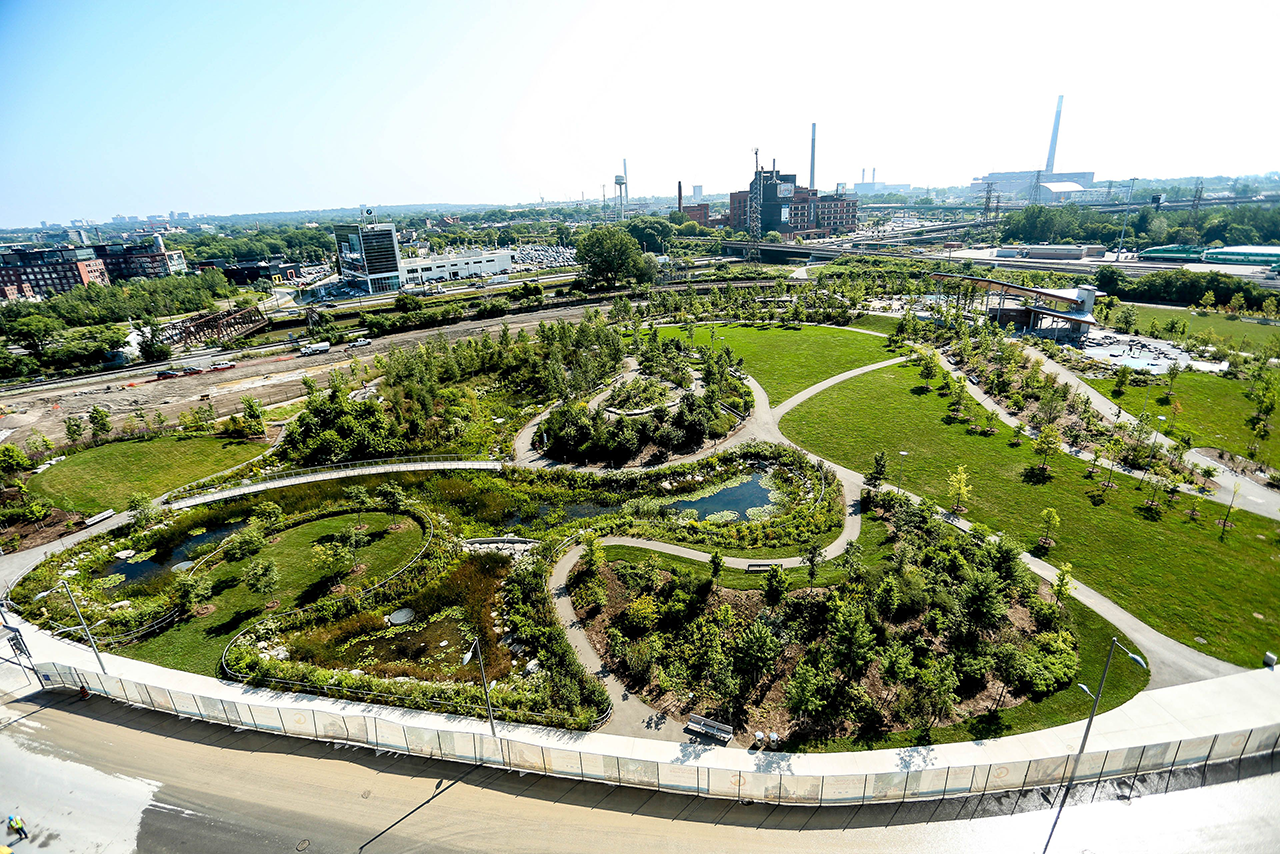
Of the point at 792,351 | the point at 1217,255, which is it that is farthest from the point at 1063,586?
the point at 1217,255

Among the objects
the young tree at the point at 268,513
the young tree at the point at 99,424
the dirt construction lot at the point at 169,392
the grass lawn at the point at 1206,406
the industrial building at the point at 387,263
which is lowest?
the young tree at the point at 268,513

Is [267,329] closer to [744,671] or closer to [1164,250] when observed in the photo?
[744,671]

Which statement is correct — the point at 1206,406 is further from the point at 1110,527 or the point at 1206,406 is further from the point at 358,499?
the point at 358,499

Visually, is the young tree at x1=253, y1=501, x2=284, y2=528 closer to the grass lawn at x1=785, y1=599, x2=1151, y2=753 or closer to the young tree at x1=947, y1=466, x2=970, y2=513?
the grass lawn at x1=785, y1=599, x2=1151, y2=753

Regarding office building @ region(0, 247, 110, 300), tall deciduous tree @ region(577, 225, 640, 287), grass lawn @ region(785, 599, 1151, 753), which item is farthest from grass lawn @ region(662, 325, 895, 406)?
office building @ region(0, 247, 110, 300)

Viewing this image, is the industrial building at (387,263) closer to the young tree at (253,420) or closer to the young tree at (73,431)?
the young tree at (253,420)

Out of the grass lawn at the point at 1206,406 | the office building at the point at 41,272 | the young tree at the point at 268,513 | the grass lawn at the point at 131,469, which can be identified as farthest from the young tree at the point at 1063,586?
the office building at the point at 41,272
